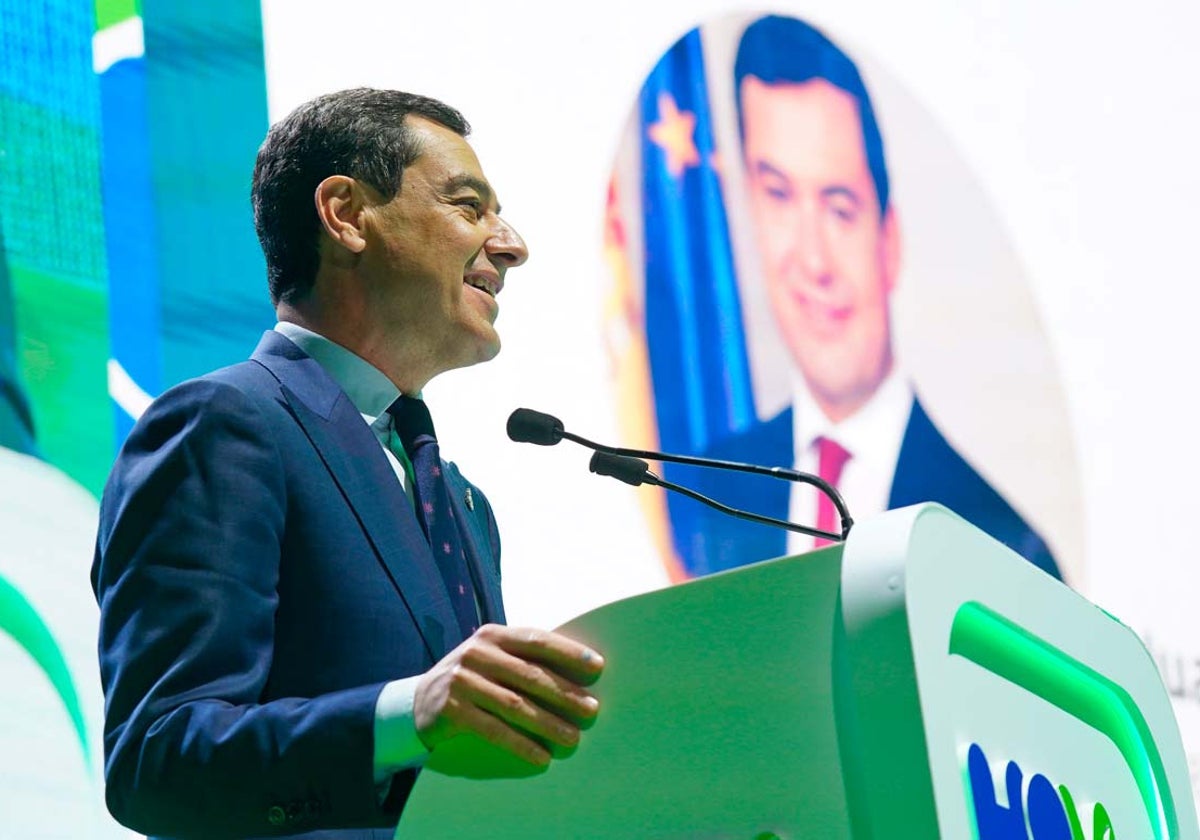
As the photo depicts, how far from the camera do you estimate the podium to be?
84cm

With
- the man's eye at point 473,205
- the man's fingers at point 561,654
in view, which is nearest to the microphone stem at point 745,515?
the man's eye at point 473,205

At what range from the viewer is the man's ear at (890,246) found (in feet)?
9.49

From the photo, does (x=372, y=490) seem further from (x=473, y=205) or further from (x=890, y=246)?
(x=890, y=246)

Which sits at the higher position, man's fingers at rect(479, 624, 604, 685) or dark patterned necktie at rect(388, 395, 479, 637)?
dark patterned necktie at rect(388, 395, 479, 637)

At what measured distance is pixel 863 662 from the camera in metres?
0.85

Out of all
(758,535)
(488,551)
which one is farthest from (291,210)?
(758,535)

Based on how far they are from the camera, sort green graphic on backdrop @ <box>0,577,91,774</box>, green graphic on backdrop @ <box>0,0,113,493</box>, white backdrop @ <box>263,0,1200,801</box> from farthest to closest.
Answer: white backdrop @ <box>263,0,1200,801</box>, green graphic on backdrop @ <box>0,0,113,493</box>, green graphic on backdrop @ <box>0,577,91,774</box>

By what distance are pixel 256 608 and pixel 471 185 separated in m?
0.69

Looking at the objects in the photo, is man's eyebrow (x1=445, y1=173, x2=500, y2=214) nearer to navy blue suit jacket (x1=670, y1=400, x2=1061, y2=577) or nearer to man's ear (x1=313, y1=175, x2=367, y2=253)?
man's ear (x1=313, y1=175, x2=367, y2=253)

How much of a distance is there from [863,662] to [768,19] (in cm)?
226

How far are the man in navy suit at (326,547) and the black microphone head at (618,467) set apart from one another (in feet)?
0.48

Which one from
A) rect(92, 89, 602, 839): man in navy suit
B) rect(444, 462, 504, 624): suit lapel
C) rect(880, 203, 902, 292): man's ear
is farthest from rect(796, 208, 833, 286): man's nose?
rect(444, 462, 504, 624): suit lapel

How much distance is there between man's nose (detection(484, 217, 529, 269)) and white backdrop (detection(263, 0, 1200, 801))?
0.62 metres

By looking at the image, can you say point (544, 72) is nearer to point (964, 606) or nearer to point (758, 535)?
point (758, 535)
